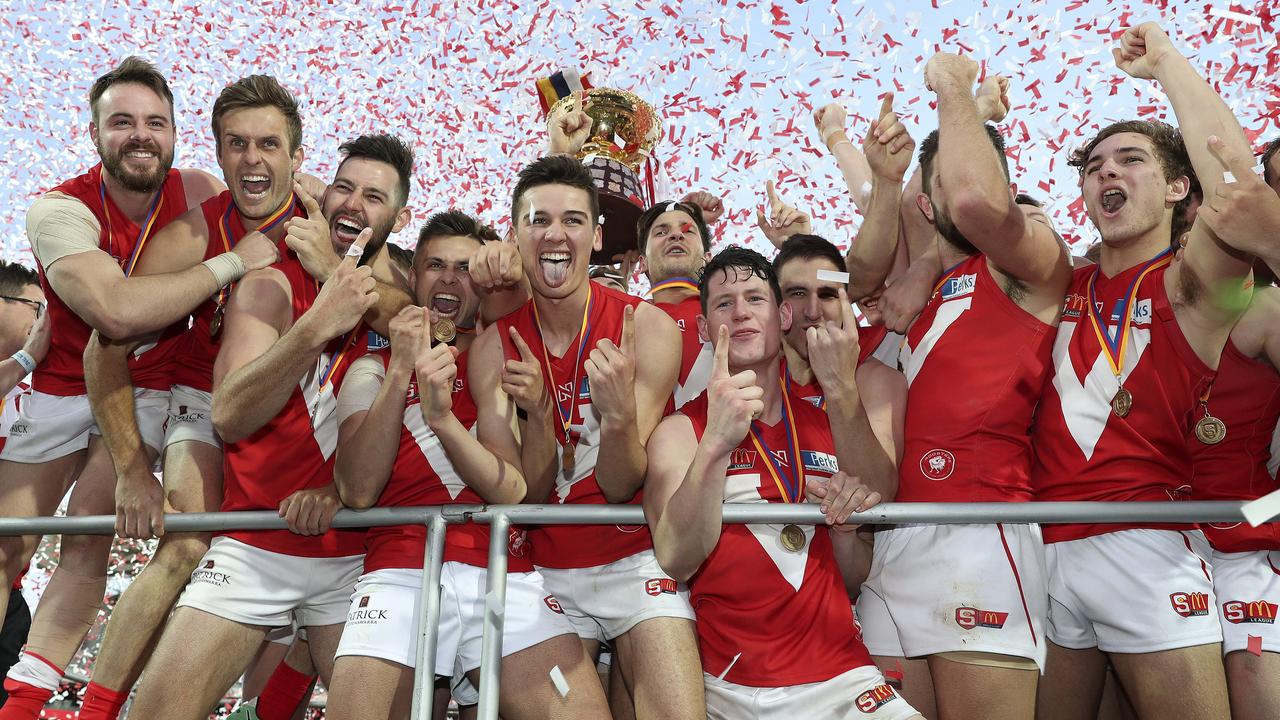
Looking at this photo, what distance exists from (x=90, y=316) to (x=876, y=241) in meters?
3.59

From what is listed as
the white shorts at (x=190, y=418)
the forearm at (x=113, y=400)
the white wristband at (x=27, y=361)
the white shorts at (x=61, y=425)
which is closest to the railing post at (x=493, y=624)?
the white shorts at (x=190, y=418)

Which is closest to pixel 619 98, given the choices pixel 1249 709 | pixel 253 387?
pixel 253 387

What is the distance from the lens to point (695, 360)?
15.6 feet

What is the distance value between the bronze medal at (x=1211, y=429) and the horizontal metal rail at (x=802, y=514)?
0.35 meters

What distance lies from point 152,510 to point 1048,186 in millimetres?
4846

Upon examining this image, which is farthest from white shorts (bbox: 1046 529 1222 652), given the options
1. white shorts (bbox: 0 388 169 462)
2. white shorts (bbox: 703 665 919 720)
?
white shorts (bbox: 0 388 169 462)

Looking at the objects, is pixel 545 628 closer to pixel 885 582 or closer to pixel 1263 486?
pixel 885 582

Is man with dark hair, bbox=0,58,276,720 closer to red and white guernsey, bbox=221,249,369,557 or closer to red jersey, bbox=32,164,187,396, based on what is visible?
red jersey, bbox=32,164,187,396

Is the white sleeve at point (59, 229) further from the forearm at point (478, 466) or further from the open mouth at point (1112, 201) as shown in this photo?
the open mouth at point (1112, 201)

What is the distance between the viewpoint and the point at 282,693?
4.83 metres

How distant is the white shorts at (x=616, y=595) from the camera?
3.75 metres

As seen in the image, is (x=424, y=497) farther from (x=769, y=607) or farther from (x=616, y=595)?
(x=769, y=607)

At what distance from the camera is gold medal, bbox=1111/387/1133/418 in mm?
3629

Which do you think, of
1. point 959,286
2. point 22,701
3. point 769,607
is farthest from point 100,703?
point 959,286
